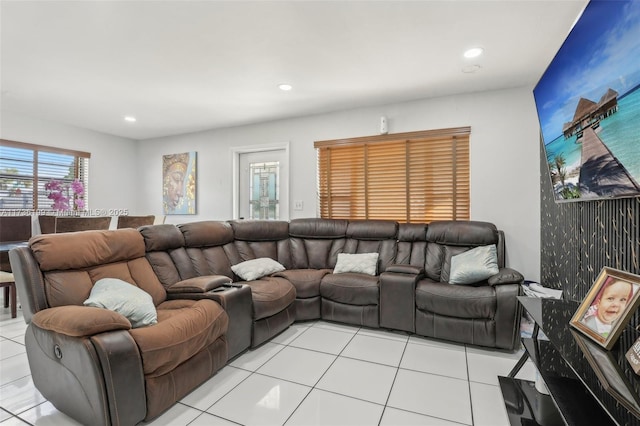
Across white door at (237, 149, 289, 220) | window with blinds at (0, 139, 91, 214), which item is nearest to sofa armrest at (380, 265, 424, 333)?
white door at (237, 149, 289, 220)

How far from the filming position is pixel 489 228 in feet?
10.1

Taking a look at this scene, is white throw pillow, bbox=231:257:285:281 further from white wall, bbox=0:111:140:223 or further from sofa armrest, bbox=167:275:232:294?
white wall, bbox=0:111:140:223

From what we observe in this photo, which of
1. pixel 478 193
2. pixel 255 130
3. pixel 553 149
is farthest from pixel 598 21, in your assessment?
pixel 255 130

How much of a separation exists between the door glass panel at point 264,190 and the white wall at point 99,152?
207 cm

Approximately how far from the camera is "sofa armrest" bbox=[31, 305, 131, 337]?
1440 millimetres

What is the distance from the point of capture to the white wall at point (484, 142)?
318 cm

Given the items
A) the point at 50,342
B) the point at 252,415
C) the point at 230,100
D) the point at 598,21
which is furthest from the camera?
the point at 230,100

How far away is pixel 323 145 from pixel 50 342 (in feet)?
11.2

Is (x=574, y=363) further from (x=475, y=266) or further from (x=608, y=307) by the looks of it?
(x=475, y=266)

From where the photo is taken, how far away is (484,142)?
3354mm

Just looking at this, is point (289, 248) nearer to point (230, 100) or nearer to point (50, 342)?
point (230, 100)

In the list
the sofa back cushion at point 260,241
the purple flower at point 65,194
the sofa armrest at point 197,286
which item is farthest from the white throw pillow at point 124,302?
the purple flower at point 65,194

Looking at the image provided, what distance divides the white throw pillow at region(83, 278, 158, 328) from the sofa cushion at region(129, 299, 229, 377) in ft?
0.36

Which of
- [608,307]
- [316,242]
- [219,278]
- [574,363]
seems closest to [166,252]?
[219,278]
